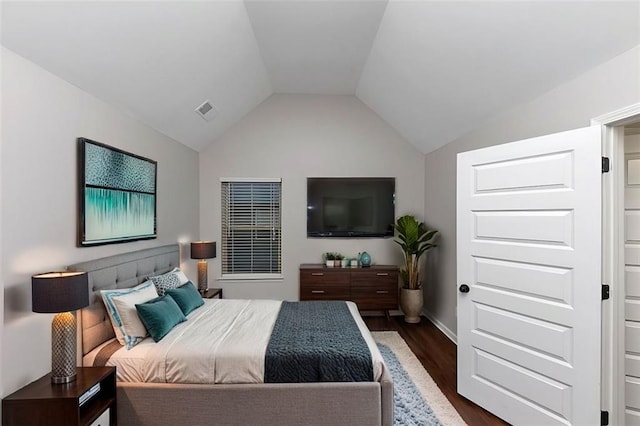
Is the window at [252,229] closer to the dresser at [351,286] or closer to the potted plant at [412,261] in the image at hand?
the dresser at [351,286]

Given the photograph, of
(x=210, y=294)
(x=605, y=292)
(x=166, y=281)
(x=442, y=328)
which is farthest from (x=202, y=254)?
(x=605, y=292)

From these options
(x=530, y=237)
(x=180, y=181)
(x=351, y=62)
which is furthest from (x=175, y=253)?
(x=530, y=237)

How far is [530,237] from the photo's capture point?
2494 millimetres

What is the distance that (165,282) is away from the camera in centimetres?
338

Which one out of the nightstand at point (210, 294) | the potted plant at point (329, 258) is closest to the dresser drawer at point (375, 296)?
the potted plant at point (329, 258)

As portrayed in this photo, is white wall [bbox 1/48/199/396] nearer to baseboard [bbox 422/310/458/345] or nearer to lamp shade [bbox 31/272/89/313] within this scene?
lamp shade [bbox 31/272/89/313]

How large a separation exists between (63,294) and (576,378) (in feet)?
9.95

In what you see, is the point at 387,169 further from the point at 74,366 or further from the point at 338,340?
the point at 74,366

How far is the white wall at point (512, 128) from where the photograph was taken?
214cm

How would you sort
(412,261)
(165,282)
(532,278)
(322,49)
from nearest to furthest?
(532,278) → (165,282) → (322,49) → (412,261)

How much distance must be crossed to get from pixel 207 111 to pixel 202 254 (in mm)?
1705

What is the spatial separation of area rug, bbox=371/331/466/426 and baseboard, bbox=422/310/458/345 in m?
0.67

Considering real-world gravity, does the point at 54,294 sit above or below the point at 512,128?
below

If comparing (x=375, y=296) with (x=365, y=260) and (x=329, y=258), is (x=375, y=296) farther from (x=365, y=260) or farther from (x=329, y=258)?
(x=329, y=258)
